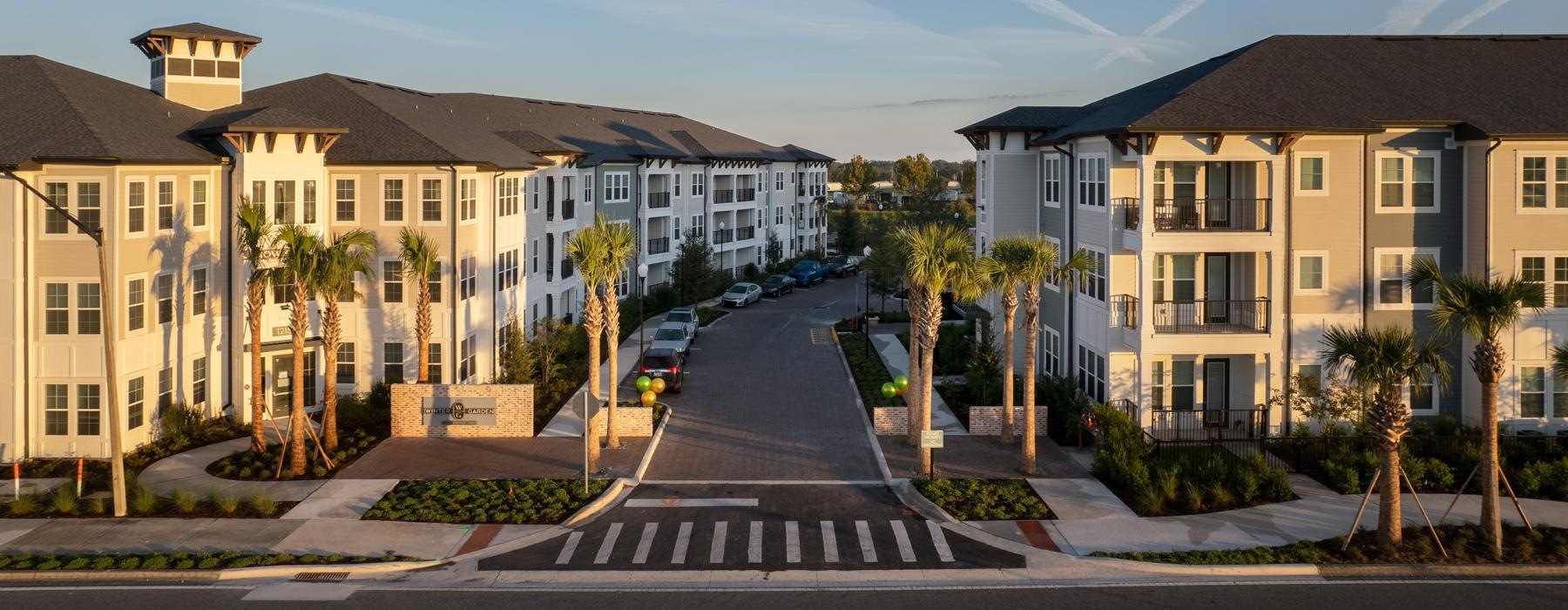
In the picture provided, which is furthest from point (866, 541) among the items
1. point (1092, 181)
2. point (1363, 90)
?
point (1363, 90)

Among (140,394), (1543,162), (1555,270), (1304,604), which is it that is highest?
(1543,162)

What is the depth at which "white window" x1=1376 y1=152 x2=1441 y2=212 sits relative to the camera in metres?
29.7

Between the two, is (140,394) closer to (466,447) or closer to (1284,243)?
(466,447)

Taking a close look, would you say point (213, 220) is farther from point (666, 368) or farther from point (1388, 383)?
point (1388, 383)

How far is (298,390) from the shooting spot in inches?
1025

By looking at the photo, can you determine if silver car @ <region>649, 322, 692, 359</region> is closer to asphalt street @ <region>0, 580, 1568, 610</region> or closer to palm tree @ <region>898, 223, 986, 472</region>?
palm tree @ <region>898, 223, 986, 472</region>

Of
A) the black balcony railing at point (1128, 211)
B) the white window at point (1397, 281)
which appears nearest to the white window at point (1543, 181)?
the white window at point (1397, 281)

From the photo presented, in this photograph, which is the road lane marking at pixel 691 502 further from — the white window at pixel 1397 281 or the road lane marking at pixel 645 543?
the white window at pixel 1397 281

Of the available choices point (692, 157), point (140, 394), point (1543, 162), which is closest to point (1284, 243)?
point (1543, 162)

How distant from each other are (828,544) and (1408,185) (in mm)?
17500

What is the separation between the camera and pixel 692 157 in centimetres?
6931

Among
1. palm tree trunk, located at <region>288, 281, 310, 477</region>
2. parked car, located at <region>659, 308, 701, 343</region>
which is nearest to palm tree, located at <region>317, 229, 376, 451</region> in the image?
palm tree trunk, located at <region>288, 281, 310, 477</region>

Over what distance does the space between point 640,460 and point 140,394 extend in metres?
11.4

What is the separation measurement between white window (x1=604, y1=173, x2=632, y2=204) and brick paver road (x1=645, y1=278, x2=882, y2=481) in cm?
823
